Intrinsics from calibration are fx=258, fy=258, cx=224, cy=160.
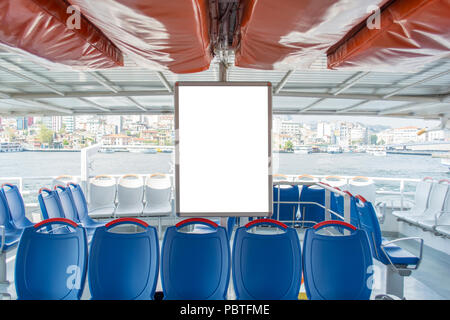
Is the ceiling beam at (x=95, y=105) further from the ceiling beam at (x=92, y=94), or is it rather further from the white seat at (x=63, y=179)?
the white seat at (x=63, y=179)

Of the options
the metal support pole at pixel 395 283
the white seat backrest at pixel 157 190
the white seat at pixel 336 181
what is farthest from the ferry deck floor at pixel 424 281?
the white seat backrest at pixel 157 190

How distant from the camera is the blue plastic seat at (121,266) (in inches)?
75.9

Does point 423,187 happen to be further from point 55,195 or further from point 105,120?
point 105,120

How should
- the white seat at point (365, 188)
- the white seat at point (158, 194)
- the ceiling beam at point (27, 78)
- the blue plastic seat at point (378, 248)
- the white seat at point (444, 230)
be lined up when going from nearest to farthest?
the blue plastic seat at point (378, 248), the ceiling beam at point (27, 78), the white seat at point (444, 230), the white seat at point (158, 194), the white seat at point (365, 188)

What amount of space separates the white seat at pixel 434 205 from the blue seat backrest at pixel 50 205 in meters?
5.57

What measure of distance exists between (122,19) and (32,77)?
3623 millimetres

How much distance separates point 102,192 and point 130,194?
0.58 m

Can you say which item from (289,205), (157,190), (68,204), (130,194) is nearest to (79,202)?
(68,204)

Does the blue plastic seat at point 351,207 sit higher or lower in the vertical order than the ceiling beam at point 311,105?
lower

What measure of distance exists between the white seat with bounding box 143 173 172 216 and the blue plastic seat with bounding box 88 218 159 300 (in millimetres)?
3184

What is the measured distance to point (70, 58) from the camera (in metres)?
2.07

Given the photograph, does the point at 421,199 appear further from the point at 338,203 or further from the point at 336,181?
the point at 338,203

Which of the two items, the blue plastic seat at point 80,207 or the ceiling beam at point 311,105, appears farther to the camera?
the ceiling beam at point 311,105

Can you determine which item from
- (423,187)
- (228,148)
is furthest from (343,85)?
(228,148)
